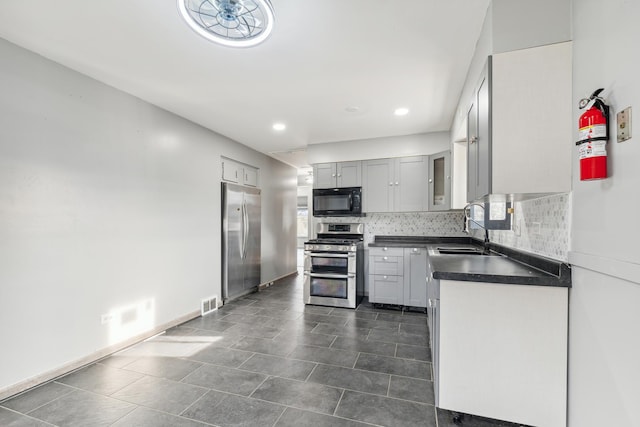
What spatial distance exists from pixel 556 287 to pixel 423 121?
2.68 metres

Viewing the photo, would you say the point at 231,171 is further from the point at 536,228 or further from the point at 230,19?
the point at 536,228

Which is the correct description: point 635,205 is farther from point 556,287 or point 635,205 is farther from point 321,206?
point 321,206

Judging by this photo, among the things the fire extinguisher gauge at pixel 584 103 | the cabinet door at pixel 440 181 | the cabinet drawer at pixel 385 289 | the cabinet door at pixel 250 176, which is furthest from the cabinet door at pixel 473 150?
the cabinet door at pixel 250 176

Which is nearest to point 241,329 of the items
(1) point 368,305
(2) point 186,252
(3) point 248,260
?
(2) point 186,252

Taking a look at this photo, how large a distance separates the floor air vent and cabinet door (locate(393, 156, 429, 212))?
2914 mm

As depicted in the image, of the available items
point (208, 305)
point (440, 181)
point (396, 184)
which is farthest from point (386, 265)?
point (208, 305)

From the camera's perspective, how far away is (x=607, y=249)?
47.1 inches

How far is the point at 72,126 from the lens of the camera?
94.3 inches

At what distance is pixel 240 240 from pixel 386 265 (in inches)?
88.5

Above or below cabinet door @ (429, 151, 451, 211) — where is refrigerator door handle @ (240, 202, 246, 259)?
below

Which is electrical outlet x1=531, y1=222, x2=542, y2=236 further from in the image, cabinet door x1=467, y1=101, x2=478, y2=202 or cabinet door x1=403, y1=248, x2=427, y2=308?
cabinet door x1=403, y1=248, x2=427, y2=308

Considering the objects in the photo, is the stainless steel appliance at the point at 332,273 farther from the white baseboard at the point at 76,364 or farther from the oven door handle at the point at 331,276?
the white baseboard at the point at 76,364

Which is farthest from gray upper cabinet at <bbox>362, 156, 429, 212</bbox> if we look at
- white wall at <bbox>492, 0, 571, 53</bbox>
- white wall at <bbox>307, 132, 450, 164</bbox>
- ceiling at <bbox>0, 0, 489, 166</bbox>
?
white wall at <bbox>492, 0, 571, 53</bbox>

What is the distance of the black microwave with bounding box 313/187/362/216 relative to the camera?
14.7 feet
